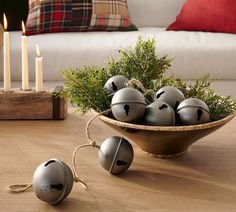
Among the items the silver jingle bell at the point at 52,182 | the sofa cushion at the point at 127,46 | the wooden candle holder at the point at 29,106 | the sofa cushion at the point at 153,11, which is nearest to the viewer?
the silver jingle bell at the point at 52,182

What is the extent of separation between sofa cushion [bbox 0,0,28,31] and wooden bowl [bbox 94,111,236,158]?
1.77 metres

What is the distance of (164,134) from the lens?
958mm

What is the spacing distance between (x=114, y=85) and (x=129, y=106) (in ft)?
0.49

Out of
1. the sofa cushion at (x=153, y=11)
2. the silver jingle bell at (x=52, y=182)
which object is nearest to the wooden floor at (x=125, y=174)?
the silver jingle bell at (x=52, y=182)

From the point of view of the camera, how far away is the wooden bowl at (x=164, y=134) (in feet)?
3.10

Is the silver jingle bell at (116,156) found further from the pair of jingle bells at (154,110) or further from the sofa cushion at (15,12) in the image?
the sofa cushion at (15,12)

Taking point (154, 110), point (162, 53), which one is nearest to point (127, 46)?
point (162, 53)

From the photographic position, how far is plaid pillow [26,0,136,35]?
254 cm

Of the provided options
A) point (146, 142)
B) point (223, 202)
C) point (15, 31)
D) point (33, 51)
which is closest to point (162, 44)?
point (33, 51)

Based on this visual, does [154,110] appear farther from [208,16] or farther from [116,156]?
[208,16]

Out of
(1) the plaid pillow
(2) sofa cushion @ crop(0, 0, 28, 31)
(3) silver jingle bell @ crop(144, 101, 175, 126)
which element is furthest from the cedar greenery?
(2) sofa cushion @ crop(0, 0, 28, 31)

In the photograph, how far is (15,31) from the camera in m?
2.67

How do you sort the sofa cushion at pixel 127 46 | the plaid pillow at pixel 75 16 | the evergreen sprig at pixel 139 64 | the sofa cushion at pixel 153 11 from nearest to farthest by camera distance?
the evergreen sprig at pixel 139 64
the sofa cushion at pixel 127 46
the plaid pillow at pixel 75 16
the sofa cushion at pixel 153 11

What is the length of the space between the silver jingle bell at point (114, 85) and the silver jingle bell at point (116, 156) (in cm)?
14
